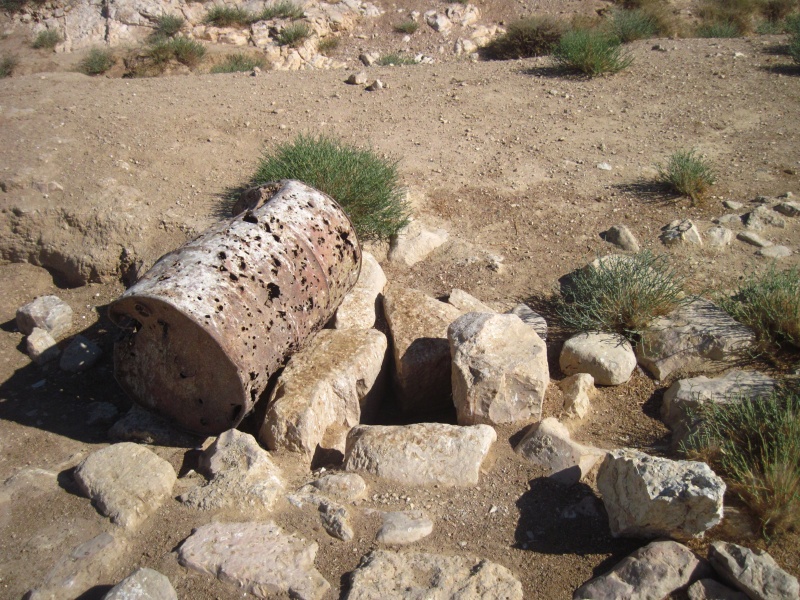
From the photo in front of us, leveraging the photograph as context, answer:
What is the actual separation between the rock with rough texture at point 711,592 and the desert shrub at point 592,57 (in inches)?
257

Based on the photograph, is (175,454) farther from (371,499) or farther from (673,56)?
(673,56)

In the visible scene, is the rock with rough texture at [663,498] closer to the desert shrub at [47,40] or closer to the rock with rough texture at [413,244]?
the rock with rough texture at [413,244]

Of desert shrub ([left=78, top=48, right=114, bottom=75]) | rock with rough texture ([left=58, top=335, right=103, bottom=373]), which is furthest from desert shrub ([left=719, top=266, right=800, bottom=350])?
desert shrub ([left=78, top=48, right=114, bottom=75])

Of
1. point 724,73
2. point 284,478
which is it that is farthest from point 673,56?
point 284,478

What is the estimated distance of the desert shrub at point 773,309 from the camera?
3.76 meters

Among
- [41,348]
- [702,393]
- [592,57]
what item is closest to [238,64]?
[592,57]

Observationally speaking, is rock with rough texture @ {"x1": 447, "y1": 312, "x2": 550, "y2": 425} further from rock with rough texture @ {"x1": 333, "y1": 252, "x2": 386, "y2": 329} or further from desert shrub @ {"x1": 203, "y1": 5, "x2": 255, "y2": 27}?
desert shrub @ {"x1": 203, "y1": 5, "x2": 255, "y2": 27}

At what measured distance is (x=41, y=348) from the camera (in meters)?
4.46

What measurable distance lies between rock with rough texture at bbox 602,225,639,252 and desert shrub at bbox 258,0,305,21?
12.1 metres

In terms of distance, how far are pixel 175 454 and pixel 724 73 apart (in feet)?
24.0

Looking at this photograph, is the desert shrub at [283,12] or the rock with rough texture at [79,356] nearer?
the rock with rough texture at [79,356]

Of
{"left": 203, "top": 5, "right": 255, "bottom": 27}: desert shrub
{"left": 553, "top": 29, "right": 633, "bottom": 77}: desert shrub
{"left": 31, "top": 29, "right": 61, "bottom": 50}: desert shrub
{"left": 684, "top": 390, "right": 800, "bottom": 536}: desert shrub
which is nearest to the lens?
{"left": 684, "top": 390, "right": 800, "bottom": 536}: desert shrub

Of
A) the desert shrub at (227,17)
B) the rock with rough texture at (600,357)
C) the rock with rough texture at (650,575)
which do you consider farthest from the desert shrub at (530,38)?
the rock with rough texture at (650,575)

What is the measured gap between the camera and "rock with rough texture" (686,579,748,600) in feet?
7.81
